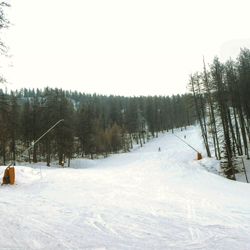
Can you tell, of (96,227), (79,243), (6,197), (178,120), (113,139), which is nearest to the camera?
(79,243)

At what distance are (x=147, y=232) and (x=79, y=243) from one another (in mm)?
1554

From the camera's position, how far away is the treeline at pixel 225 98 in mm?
26344

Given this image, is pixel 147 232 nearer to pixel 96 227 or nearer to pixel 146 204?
pixel 96 227

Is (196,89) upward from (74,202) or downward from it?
upward

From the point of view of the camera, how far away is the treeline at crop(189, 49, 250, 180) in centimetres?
2634

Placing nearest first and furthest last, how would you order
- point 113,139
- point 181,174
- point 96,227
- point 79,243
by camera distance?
Answer: point 79,243 → point 96,227 → point 181,174 → point 113,139

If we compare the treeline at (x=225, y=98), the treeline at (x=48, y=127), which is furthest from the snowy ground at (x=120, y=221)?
the treeline at (x=225, y=98)

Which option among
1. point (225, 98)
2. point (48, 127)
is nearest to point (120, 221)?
point (225, 98)

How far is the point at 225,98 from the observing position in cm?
2791

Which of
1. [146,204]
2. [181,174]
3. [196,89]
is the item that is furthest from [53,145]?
[146,204]

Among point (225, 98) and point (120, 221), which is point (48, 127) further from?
point (120, 221)

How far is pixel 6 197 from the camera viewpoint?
1077cm

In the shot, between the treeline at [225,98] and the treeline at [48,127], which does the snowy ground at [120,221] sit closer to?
the treeline at [48,127]

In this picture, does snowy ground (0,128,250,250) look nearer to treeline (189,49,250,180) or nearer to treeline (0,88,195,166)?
treeline (0,88,195,166)
